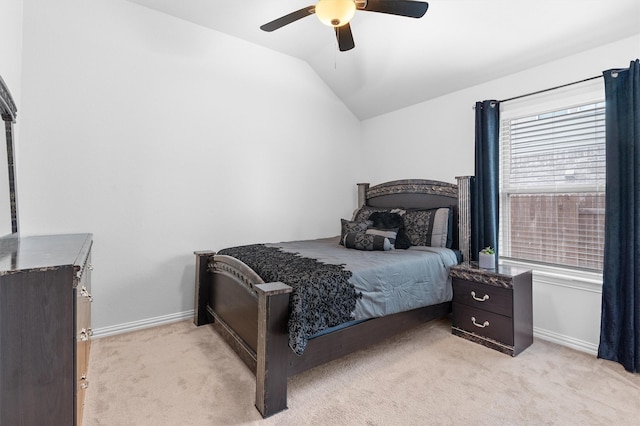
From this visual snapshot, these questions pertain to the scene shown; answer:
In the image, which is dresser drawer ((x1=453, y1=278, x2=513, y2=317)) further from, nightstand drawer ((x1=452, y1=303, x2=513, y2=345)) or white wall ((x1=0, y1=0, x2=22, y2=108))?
white wall ((x1=0, y1=0, x2=22, y2=108))

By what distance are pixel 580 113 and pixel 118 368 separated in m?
4.06

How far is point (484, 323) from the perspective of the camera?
8.54 feet

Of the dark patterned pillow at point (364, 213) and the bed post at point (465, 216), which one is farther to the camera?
the dark patterned pillow at point (364, 213)

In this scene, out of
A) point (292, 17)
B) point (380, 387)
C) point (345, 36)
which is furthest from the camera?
point (345, 36)

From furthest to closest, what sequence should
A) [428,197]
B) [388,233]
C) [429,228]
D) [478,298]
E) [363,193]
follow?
[363,193]
[428,197]
[429,228]
[388,233]
[478,298]

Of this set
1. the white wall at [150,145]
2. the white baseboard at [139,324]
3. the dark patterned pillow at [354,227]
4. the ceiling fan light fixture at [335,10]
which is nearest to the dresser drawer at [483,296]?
the dark patterned pillow at [354,227]

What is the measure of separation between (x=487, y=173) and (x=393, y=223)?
996mm

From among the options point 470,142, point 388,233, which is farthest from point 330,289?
point 470,142

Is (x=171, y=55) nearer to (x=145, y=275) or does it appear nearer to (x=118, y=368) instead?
(x=145, y=275)

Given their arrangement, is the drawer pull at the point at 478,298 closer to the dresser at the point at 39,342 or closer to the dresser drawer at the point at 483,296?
the dresser drawer at the point at 483,296

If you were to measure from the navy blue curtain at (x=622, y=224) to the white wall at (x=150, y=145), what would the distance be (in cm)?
293

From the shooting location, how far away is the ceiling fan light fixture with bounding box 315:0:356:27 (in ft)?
6.23

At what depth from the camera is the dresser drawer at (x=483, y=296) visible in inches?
97.1

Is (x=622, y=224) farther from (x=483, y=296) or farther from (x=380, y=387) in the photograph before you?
(x=380, y=387)
